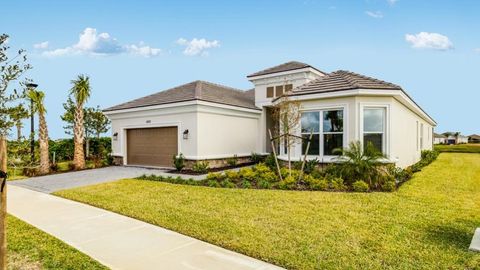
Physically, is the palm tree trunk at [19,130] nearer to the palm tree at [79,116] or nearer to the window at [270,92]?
the palm tree at [79,116]

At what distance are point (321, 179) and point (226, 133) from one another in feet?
23.1

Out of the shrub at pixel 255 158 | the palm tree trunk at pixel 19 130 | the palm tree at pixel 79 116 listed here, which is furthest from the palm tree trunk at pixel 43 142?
the palm tree trunk at pixel 19 130

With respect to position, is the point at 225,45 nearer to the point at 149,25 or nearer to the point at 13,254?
the point at 149,25

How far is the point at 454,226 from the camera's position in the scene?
5754mm

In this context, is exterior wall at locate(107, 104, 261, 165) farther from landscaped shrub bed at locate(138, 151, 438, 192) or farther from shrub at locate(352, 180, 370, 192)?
shrub at locate(352, 180, 370, 192)

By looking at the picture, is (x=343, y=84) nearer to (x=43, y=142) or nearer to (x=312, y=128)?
(x=312, y=128)

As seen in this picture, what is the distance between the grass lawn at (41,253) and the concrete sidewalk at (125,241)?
164 mm

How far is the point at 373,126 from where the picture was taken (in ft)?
38.0

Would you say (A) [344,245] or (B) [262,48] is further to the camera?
(B) [262,48]

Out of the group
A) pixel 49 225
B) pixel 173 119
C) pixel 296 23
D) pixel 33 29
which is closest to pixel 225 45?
pixel 296 23

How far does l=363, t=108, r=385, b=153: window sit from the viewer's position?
37.8 ft

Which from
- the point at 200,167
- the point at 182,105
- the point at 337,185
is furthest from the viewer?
the point at 182,105

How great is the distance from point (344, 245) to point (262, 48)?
44.7 ft

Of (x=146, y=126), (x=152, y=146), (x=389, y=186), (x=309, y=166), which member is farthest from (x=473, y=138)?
(x=146, y=126)
